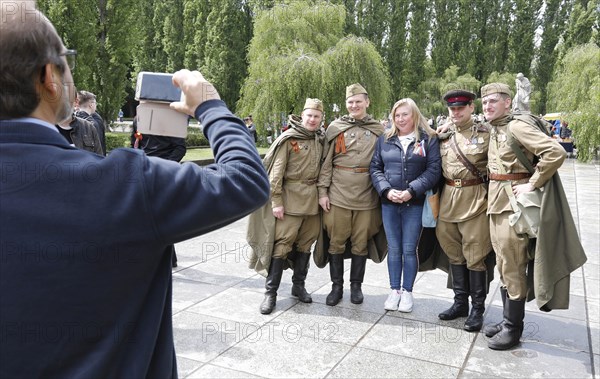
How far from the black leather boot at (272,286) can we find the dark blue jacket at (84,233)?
11.5 feet

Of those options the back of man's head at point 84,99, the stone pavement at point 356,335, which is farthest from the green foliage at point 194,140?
the stone pavement at point 356,335

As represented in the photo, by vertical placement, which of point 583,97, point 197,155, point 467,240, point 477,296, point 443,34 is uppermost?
point 443,34

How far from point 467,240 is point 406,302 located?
2.76 feet

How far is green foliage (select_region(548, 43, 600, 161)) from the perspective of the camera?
64.0 feet

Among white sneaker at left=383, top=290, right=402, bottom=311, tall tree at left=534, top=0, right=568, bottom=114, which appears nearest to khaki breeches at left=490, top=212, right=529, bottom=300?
white sneaker at left=383, top=290, right=402, bottom=311

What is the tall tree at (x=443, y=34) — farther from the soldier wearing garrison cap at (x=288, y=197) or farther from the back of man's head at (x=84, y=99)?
the soldier wearing garrison cap at (x=288, y=197)

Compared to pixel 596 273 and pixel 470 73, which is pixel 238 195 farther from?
pixel 470 73

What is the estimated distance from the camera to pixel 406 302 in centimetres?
475

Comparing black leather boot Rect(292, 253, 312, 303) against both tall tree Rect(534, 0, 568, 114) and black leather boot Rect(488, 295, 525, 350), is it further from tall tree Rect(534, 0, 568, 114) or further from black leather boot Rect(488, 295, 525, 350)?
tall tree Rect(534, 0, 568, 114)

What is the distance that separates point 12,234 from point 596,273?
6509 millimetres

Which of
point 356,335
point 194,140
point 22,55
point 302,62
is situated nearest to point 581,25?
point 302,62

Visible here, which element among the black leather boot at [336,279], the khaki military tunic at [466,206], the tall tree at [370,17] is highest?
the tall tree at [370,17]

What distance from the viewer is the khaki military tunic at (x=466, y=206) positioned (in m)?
4.34

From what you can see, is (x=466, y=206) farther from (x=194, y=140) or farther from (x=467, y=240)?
(x=194, y=140)
